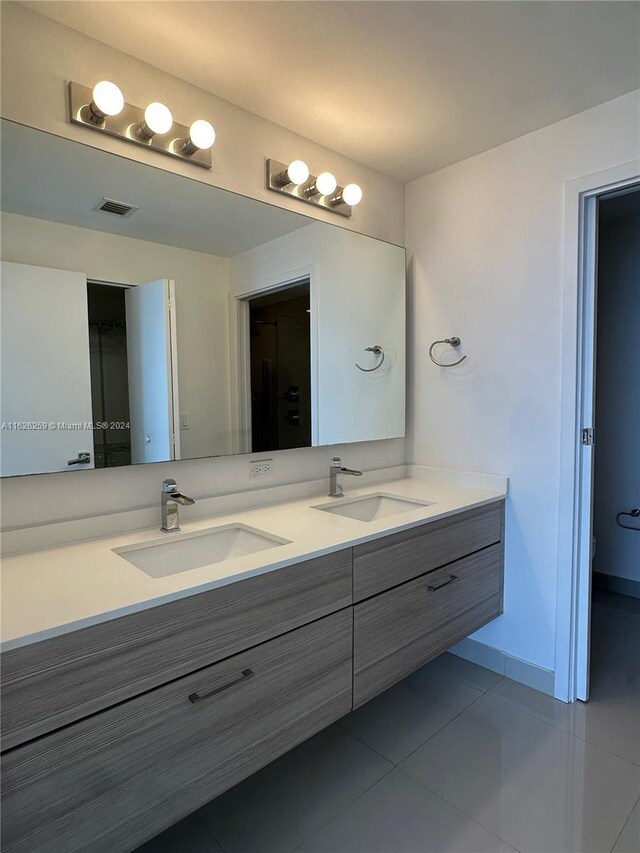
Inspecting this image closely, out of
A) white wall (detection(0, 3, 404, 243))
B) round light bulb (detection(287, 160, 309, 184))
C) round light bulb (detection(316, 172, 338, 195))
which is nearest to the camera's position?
white wall (detection(0, 3, 404, 243))

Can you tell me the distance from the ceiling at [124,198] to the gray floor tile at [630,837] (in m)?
2.17

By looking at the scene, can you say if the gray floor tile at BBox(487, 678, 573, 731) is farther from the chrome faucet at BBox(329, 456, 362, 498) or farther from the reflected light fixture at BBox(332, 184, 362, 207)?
the reflected light fixture at BBox(332, 184, 362, 207)

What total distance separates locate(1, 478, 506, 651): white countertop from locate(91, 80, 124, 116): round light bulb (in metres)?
1.23

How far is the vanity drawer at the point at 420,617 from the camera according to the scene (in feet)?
5.04

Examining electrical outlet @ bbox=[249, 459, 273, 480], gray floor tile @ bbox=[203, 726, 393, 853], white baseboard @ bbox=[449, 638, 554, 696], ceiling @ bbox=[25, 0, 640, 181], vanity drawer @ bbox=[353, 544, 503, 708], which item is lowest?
gray floor tile @ bbox=[203, 726, 393, 853]

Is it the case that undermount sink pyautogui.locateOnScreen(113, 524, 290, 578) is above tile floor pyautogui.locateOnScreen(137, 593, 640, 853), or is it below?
above

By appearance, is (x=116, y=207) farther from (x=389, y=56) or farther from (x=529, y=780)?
(x=529, y=780)

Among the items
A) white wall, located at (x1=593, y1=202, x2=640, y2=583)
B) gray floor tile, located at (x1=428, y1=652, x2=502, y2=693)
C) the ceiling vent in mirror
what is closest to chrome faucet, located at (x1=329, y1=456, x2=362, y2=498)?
gray floor tile, located at (x1=428, y1=652, x2=502, y2=693)

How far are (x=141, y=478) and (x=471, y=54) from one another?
169 centimetres

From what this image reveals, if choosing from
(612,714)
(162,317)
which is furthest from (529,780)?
(162,317)

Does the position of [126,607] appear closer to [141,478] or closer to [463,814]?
[141,478]

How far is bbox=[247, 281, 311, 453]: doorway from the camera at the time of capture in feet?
6.09

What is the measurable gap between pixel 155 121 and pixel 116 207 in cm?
28

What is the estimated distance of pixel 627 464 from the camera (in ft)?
9.73
